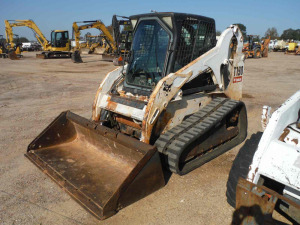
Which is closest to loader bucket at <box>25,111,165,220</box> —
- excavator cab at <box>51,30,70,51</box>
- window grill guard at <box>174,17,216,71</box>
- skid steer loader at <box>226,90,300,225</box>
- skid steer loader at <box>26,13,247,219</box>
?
skid steer loader at <box>26,13,247,219</box>

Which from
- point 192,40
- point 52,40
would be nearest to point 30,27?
point 52,40

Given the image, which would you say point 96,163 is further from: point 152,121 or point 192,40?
point 192,40

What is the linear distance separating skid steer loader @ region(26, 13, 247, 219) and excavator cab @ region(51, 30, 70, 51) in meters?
21.9

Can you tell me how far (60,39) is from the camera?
79.7ft

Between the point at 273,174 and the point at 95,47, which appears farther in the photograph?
the point at 95,47

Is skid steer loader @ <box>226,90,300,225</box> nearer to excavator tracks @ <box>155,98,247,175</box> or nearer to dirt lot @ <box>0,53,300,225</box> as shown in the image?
dirt lot @ <box>0,53,300,225</box>

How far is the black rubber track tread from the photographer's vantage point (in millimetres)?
3045

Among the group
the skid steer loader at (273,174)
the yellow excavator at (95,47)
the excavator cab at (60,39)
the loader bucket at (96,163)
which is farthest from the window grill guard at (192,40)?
the yellow excavator at (95,47)

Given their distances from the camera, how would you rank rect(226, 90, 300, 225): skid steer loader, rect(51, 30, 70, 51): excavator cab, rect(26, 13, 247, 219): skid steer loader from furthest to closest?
rect(51, 30, 70, 51): excavator cab
rect(26, 13, 247, 219): skid steer loader
rect(226, 90, 300, 225): skid steer loader

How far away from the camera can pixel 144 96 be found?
4.03 meters

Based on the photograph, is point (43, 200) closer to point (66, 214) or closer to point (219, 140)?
point (66, 214)

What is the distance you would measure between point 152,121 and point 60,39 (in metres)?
23.5

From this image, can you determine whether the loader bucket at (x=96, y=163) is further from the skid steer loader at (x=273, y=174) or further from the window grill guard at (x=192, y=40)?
the window grill guard at (x=192, y=40)

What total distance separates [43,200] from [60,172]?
1.48ft
